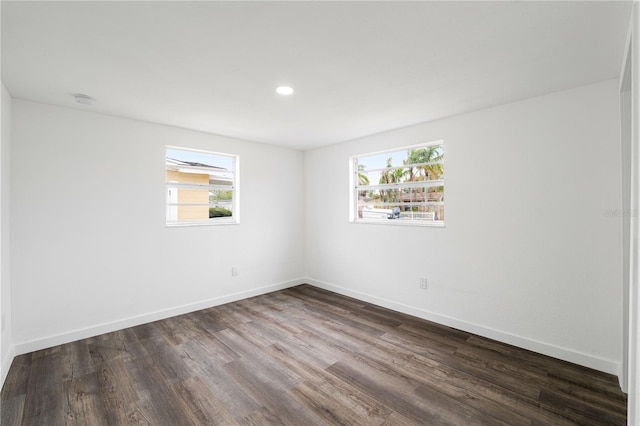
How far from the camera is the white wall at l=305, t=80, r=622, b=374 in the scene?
2.41 m

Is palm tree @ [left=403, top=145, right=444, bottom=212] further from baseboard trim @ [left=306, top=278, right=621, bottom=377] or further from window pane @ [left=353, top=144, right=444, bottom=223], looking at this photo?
baseboard trim @ [left=306, top=278, right=621, bottom=377]

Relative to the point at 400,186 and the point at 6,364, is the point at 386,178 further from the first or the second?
the point at 6,364

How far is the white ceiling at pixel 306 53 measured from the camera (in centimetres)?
156

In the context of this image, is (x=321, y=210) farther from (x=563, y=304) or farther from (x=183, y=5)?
(x=183, y=5)

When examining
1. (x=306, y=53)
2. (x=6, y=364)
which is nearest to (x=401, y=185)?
(x=306, y=53)

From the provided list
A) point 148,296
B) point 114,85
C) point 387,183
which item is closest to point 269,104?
point 114,85

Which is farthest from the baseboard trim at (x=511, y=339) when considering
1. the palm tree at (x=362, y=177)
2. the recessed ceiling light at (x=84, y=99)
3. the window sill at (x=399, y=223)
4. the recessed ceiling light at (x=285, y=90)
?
the recessed ceiling light at (x=84, y=99)

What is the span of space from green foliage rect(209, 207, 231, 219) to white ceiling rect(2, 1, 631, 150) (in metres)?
1.48

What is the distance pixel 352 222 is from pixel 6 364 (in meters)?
3.77

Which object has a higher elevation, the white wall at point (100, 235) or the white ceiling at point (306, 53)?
the white ceiling at point (306, 53)

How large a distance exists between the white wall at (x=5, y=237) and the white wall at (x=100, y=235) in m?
0.11

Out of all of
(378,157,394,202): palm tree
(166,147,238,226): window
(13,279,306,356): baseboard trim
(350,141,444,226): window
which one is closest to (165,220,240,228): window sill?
(166,147,238,226): window

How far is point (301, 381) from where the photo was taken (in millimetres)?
2299

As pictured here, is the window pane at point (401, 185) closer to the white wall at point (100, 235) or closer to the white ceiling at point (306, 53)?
the white ceiling at point (306, 53)
